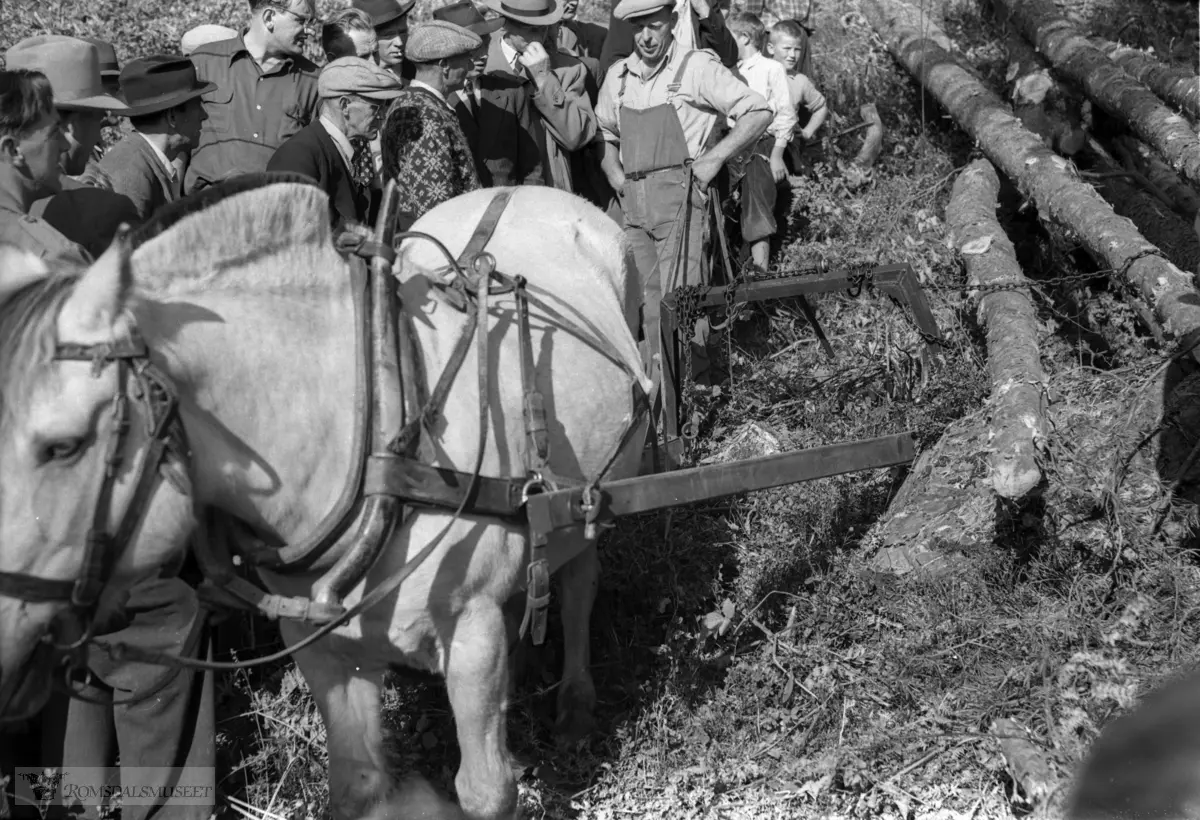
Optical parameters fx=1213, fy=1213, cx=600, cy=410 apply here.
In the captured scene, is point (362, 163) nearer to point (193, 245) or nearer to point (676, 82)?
point (676, 82)

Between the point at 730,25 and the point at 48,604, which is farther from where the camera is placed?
the point at 730,25

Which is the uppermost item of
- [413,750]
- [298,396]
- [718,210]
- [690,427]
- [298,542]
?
[298,396]

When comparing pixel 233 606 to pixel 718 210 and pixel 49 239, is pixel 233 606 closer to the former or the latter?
pixel 49 239

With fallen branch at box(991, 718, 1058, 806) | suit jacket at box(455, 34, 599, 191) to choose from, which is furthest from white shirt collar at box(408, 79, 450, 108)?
fallen branch at box(991, 718, 1058, 806)

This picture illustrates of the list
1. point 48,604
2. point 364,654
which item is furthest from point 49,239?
point 364,654

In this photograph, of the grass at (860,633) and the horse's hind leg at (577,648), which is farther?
the horse's hind leg at (577,648)

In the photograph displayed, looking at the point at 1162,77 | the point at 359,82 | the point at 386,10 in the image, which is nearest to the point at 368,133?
the point at 359,82

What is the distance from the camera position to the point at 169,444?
8.80ft

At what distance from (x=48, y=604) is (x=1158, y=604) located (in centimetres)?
375

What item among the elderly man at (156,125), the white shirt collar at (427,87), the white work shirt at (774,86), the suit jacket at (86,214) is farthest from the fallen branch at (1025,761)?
the white work shirt at (774,86)

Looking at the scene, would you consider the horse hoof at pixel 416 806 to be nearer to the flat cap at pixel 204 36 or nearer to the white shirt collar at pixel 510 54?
the white shirt collar at pixel 510 54

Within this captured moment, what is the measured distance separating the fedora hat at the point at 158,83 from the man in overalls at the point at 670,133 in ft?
7.64

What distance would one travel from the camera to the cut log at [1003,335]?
4.45m

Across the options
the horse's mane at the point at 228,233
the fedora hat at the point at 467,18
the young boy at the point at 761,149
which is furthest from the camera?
the young boy at the point at 761,149
